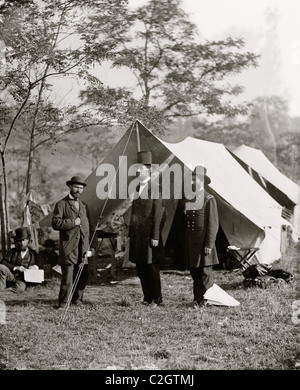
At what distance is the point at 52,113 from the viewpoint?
32.1 feet

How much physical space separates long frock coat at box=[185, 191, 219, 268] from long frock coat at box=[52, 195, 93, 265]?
130cm

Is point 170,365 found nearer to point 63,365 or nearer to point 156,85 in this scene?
point 63,365

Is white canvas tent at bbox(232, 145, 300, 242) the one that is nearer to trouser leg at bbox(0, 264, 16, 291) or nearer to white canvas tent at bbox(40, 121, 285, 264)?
white canvas tent at bbox(40, 121, 285, 264)

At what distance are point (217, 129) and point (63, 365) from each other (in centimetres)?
1779

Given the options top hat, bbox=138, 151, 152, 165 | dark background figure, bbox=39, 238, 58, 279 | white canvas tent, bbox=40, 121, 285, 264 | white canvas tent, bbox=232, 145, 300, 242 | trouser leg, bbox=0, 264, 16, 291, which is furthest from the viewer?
white canvas tent, bbox=232, 145, 300, 242

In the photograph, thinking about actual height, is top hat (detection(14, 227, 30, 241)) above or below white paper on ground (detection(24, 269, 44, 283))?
above

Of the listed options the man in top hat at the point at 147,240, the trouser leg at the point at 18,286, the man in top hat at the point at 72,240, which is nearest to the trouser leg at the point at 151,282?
the man in top hat at the point at 147,240

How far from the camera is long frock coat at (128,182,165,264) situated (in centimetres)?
654

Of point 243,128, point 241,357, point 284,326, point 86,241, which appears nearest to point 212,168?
point 86,241

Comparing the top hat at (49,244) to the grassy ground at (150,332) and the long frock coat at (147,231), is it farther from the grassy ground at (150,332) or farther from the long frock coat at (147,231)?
the long frock coat at (147,231)

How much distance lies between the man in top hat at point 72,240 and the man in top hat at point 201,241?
1.29 meters

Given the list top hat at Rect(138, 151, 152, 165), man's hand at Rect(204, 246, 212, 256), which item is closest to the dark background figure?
top hat at Rect(138, 151, 152, 165)

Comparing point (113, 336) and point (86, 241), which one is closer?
point (113, 336)

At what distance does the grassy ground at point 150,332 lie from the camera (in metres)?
4.40
